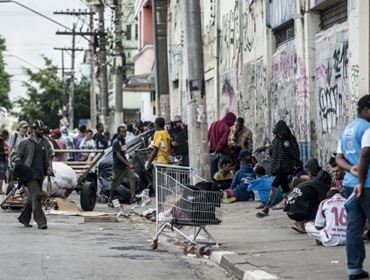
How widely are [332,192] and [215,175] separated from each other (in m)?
7.61

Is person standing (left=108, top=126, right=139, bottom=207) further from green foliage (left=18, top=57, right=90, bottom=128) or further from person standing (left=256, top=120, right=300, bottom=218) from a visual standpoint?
green foliage (left=18, top=57, right=90, bottom=128)

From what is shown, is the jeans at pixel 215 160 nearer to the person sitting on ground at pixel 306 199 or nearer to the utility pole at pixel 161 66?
the utility pole at pixel 161 66

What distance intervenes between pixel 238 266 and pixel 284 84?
9.35 meters

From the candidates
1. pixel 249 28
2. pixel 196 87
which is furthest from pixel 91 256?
pixel 249 28

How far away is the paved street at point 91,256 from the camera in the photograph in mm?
9750

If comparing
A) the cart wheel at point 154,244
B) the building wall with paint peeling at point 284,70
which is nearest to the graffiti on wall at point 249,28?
the building wall with paint peeling at point 284,70

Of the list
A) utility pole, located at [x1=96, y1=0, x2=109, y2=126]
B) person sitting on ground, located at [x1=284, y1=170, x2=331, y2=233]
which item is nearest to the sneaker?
person sitting on ground, located at [x1=284, y1=170, x2=331, y2=233]

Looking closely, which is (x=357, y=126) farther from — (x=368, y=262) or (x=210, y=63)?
(x=210, y=63)

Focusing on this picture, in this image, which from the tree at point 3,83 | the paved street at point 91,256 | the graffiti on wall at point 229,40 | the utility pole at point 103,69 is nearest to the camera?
the paved street at point 91,256

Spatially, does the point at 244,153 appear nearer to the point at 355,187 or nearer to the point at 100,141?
the point at 100,141

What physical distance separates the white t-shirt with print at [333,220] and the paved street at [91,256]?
1595mm

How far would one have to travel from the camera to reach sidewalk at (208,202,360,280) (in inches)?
380

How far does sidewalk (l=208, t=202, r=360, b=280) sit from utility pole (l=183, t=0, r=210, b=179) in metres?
1.72

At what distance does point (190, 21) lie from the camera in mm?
16516
